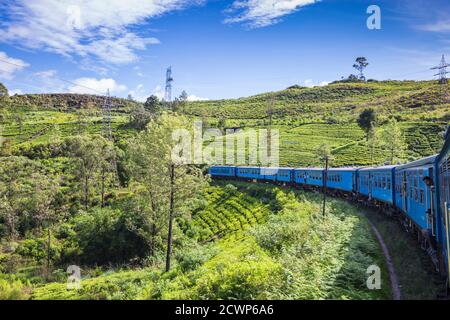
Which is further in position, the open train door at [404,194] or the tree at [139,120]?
the tree at [139,120]

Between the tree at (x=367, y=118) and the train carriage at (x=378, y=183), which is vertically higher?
the tree at (x=367, y=118)

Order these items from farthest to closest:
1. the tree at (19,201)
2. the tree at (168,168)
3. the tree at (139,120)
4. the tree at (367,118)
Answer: the tree at (139,120)
the tree at (367,118)
the tree at (19,201)
the tree at (168,168)

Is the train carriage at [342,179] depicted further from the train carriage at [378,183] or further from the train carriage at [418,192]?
the train carriage at [418,192]

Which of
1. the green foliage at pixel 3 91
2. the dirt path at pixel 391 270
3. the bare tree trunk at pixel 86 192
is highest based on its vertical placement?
the green foliage at pixel 3 91

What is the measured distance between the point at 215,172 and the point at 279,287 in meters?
51.0

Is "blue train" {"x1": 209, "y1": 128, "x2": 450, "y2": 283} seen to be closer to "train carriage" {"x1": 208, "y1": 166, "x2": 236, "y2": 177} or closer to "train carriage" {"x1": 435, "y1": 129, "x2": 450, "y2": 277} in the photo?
"train carriage" {"x1": 435, "y1": 129, "x2": 450, "y2": 277}

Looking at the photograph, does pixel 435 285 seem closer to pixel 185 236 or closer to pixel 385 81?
pixel 185 236

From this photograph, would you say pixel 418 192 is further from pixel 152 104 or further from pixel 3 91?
pixel 152 104

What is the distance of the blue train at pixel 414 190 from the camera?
35.9ft

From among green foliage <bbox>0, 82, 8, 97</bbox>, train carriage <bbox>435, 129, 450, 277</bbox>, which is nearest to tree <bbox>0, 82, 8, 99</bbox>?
green foliage <bbox>0, 82, 8, 97</bbox>

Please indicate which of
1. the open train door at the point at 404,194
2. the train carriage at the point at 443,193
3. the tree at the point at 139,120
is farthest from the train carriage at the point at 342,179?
the tree at the point at 139,120

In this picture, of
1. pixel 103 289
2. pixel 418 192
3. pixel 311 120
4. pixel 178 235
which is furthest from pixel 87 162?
pixel 311 120

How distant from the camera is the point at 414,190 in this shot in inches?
639
